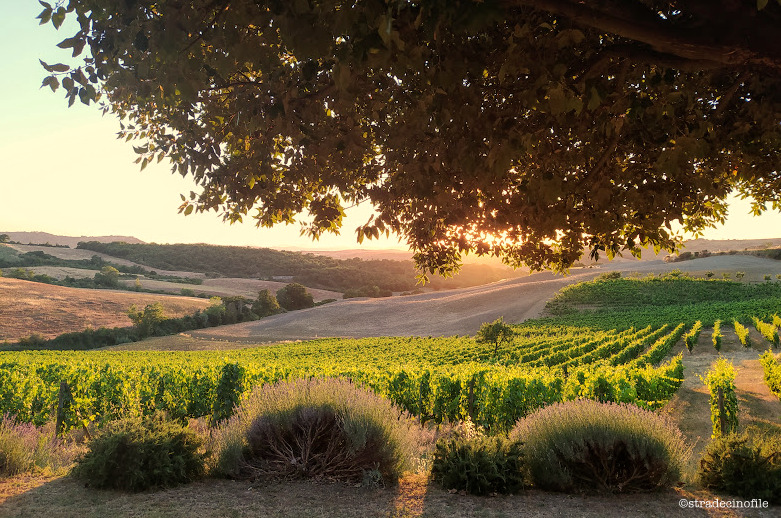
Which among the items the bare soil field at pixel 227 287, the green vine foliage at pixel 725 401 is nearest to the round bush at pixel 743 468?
the green vine foliage at pixel 725 401

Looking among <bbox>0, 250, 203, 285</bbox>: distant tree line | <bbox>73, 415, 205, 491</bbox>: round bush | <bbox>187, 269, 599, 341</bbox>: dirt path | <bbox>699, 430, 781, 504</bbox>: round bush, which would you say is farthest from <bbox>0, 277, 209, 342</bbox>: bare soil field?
<bbox>699, 430, 781, 504</bbox>: round bush

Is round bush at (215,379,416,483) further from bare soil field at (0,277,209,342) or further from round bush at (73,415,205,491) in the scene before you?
bare soil field at (0,277,209,342)

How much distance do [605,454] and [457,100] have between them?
186 inches

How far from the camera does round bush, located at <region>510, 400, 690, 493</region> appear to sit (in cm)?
641

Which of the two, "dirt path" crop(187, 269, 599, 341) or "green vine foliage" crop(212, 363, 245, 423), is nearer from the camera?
"green vine foliage" crop(212, 363, 245, 423)

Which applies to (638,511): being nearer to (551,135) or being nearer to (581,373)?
(551,135)

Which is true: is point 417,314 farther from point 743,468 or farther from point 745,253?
point 745,253

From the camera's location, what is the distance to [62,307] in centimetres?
6738

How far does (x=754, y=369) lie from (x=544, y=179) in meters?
25.0

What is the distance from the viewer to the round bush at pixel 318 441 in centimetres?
683

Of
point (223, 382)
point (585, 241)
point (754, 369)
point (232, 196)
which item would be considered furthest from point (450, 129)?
point (754, 369)

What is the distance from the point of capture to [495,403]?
13.9 meters

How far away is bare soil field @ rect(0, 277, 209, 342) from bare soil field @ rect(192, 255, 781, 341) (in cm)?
1033

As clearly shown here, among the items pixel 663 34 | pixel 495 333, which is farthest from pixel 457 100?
pixel 495 333
